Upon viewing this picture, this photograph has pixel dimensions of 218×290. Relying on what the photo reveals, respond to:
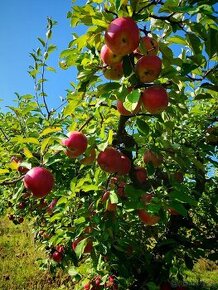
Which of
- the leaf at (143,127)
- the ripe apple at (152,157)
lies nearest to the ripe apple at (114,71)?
the leaf at (143,127)

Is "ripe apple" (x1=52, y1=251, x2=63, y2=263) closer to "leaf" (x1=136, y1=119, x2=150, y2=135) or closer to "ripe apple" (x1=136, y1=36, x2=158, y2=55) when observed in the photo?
"leaf" (x1=136, y1=119, x2=150, y2=135)

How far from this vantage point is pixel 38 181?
69.8 inches

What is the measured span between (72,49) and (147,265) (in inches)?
86.9

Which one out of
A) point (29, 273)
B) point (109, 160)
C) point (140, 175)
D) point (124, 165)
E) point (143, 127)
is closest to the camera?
point (143, 127)

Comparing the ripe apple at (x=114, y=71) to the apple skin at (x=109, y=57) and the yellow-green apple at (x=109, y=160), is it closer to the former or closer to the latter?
the apple skin at (x=109, y=57)

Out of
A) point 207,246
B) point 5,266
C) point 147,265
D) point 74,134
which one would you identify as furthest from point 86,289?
point 5,266

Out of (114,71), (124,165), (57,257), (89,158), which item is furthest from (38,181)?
(57,257)

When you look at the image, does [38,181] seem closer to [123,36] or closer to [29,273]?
[123,36]

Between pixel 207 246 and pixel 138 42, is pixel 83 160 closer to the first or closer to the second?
pixel 138 42

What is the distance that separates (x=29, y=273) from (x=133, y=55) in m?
6.55

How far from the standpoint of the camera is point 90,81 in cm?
187

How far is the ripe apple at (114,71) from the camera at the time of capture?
67.4 inches

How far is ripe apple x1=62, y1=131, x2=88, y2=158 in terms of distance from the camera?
6.04 ft

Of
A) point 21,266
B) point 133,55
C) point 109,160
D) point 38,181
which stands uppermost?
point 133,55
